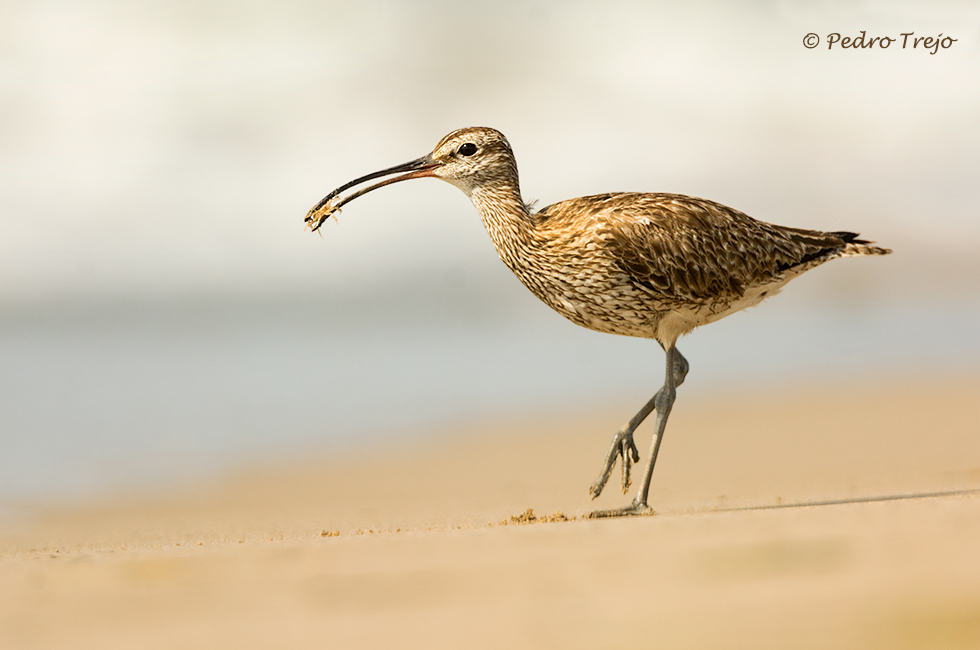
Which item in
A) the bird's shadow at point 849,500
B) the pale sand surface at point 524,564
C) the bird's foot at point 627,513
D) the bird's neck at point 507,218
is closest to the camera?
the pale sand surface at point 524,564

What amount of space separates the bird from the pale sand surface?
3.76 ft

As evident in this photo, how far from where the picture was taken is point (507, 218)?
7.88 metres

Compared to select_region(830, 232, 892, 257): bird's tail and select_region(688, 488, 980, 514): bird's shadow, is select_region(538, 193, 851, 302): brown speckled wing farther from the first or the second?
select_region(688, 488, 980, 514): bird's shadow

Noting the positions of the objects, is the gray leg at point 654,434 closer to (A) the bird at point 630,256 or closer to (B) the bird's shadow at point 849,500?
(A) the bird at point 630,256

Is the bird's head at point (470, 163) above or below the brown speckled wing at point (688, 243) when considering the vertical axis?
above

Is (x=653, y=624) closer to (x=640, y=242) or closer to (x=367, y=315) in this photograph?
(x=640, y=242)

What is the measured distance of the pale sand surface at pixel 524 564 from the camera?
3742mm

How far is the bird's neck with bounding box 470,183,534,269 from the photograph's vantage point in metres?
7.75

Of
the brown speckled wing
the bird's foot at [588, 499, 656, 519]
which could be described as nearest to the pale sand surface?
the bird's foot at [588, 499, 656, 519]

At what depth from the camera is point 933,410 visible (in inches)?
423

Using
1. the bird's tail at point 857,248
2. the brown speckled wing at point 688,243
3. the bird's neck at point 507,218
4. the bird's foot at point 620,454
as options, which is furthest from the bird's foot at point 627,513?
the bird's tail at point 857,248

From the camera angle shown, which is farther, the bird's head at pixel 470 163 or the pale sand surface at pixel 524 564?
the bird's head at pixel 470 163

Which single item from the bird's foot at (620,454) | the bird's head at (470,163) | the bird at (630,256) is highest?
the bird's head at (470,163)

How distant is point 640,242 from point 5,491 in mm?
5465
